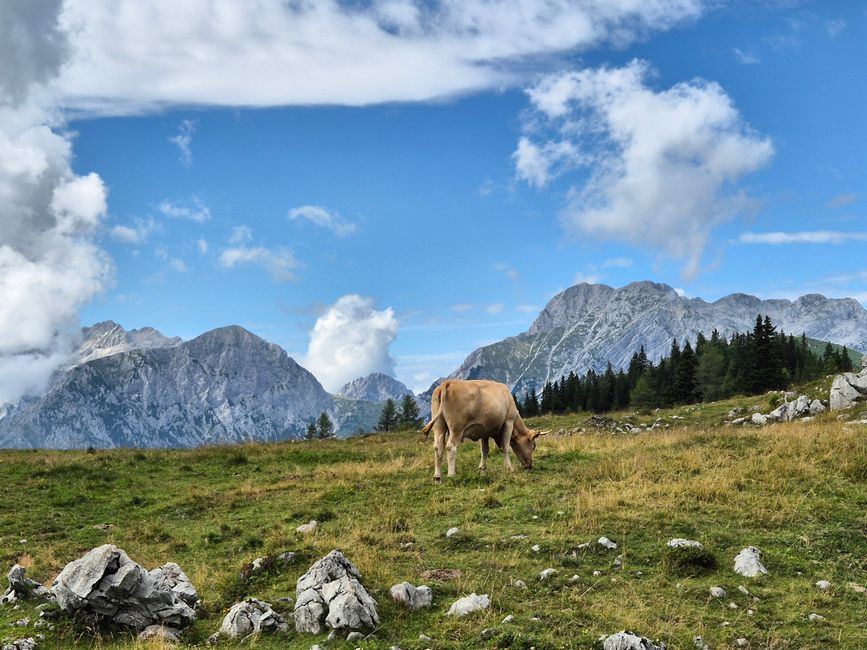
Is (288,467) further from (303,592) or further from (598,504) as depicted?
(303,592)

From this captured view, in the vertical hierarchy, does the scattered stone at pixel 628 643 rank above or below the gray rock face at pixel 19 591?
below

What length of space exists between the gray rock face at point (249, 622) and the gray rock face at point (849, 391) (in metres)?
30.6

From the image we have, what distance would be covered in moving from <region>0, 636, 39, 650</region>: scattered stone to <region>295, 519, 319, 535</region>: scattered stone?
607 cm

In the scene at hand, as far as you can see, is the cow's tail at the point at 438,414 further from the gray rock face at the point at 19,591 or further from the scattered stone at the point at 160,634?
the scattered stone at the point at 160,634

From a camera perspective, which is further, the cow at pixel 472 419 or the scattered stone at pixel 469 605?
the cow at pixel 472 419

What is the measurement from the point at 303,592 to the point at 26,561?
7892mm

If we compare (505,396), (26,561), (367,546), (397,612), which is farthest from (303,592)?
(505,396)

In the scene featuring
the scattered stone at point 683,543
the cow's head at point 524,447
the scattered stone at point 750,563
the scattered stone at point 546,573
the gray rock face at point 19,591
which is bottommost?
the scattered stone at point 750,563

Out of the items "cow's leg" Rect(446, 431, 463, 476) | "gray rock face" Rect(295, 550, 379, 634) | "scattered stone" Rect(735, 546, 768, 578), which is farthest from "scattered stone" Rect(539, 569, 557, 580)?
"cow's leg" Rect(446, 431, 463, 476)

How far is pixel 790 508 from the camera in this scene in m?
12.5

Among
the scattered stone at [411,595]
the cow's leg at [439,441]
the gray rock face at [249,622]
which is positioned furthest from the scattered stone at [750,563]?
the cow's leg at [439,441]

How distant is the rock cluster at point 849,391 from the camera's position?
3059 cm

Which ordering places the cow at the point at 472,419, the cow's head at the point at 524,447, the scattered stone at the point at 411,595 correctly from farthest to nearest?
the cow's head at the point at 524,447 → the cow at the point at 472,419 → the scattered stone at the point at 411,595

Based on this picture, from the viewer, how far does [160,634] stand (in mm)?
7965
